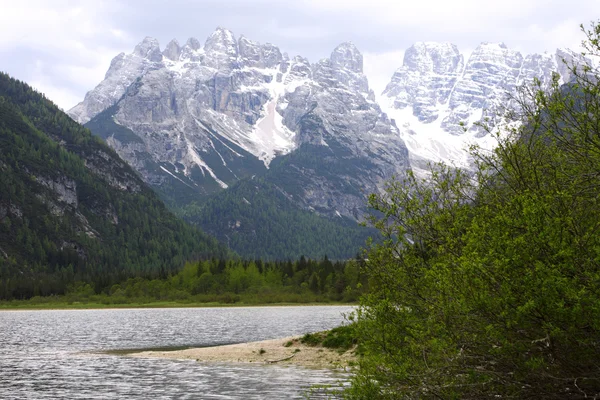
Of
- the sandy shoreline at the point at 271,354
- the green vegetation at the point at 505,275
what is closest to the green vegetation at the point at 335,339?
the sandy shoreline at the point at 271,354

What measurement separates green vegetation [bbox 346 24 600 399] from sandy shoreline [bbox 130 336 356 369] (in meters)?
34.6

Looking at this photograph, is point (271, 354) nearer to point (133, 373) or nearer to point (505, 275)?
point (133, 373)

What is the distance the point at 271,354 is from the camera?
69688mm

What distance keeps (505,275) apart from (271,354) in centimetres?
5185

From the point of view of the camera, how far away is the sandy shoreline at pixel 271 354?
6400cm

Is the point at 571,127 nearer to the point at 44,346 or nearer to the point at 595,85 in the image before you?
the point at 595,85

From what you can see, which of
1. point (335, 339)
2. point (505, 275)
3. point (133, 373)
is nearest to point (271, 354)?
point (335, 339)

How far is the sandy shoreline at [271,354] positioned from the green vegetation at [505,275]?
113ft

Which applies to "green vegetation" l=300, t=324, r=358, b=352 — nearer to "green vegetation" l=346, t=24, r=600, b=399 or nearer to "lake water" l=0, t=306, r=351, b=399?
"lake water" l=0, t=306, r=351, b=399

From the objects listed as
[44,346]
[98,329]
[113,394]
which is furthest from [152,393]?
[98,329]

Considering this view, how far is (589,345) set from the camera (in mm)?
19422

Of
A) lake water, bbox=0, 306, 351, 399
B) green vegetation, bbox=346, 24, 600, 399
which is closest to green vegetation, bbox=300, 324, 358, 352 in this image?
lake water, bbox=0, 306, 351, 399

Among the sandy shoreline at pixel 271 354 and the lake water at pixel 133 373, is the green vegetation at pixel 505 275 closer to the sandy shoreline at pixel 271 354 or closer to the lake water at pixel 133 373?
the lake water at pixel 133 373

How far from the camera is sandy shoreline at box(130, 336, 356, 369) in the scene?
6400 cm
